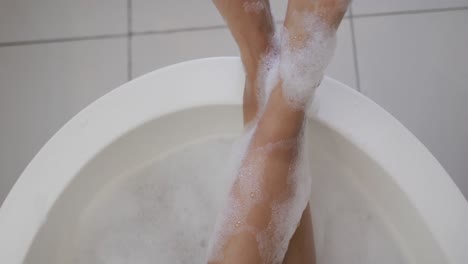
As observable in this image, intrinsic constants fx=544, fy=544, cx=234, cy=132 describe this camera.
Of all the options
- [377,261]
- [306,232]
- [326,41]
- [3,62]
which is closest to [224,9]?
[326,41]

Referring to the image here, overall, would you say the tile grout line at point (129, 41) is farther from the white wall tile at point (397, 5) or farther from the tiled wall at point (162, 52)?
the white wall tile at point (397, 5)

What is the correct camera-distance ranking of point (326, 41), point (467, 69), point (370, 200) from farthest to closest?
point (467, 69) → point (370, 200) → point (326, 41)

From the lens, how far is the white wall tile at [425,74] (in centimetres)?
104

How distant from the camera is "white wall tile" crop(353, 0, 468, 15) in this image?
110 cm

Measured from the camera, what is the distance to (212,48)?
3.58 feet

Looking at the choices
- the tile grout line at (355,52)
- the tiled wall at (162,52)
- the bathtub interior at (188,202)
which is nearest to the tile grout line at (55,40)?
the tiled wall at (162,52)

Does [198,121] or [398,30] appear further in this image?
[398,30]

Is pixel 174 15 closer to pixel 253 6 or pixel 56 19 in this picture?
pixel 56 19

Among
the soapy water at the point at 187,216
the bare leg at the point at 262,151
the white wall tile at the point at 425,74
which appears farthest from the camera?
the white wall tile at the point at 425,74

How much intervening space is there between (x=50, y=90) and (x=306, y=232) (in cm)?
61

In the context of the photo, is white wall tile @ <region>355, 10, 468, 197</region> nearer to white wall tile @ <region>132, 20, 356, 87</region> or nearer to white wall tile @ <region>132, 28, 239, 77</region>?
A: white wall tile @ <region>132, 20, 356, 87</region>

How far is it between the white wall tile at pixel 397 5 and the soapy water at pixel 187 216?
0.42m

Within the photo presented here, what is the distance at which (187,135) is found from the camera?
843mm

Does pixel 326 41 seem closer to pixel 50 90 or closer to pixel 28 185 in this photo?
pixel 28 185
